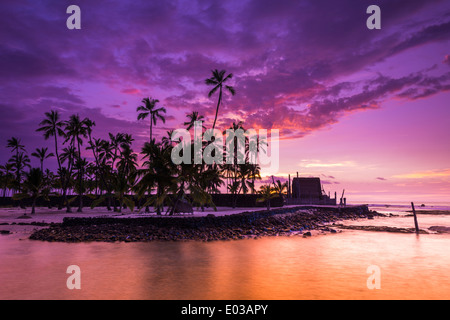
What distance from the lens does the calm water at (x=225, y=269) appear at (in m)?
12.4

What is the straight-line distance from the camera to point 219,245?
23000 millimetres

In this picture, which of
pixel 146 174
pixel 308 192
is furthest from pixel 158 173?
pixel 308 192

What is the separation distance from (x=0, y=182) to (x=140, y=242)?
61352 mm

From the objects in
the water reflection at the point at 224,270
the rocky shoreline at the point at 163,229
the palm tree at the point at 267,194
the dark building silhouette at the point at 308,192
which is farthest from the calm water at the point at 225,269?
the dark building silhouette at the point at 308,192

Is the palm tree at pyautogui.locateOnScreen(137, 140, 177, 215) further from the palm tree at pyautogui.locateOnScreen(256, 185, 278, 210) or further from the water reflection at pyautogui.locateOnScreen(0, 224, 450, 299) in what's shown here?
the palm tree at pyautogui.locateOnScreen(256, 185, 278, 210)

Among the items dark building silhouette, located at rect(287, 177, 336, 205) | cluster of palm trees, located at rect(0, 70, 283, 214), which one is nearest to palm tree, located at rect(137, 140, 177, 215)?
cluster of palm trees, located at rect(0, 70, 283, 214)

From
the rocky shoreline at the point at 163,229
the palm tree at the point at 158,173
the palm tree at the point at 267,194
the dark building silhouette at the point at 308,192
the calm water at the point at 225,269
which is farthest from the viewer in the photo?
the dark building silhouette at the point at 308,192

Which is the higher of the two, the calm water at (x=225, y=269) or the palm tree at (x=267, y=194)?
the palm tree at (x=267, y=194)

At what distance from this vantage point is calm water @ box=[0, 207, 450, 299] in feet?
40.8

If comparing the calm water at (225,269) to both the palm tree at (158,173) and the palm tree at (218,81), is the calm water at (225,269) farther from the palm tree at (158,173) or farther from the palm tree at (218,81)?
the palm tree at (218,81)

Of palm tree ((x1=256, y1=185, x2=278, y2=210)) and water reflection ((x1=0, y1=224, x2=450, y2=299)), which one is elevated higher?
palm tree ((x1=256, y1=185, x2=278, y2=210))

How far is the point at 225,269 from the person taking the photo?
52.9 ft
